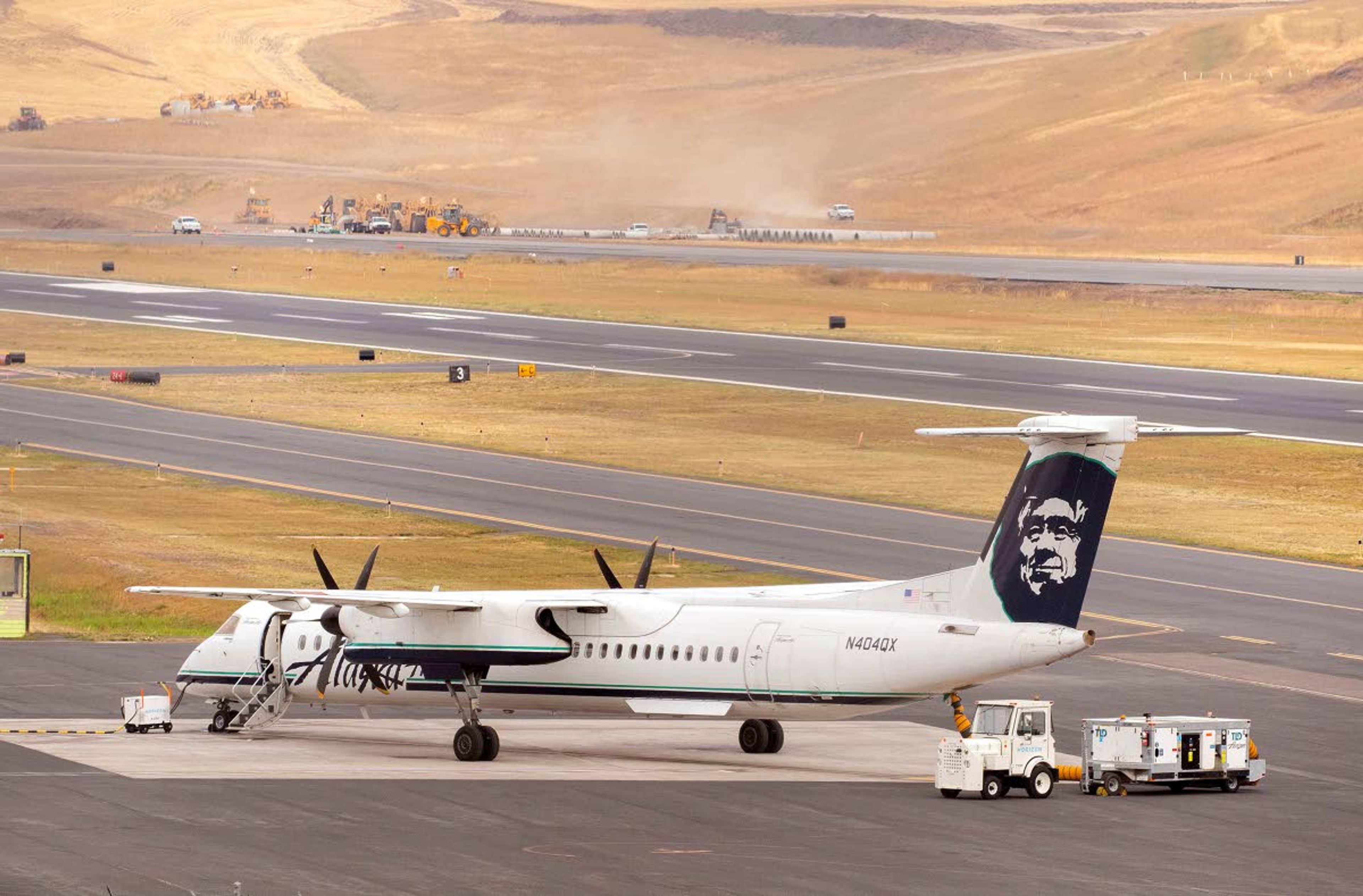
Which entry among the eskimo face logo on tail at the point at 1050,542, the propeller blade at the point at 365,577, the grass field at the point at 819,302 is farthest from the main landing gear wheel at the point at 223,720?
the grass field at the point at 819,302

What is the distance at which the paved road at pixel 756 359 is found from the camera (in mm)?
99875

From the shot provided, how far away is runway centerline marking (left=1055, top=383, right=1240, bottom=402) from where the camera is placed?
334ft

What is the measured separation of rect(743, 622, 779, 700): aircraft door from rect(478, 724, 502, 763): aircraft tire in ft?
19.7

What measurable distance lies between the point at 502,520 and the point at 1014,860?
44.3 metres

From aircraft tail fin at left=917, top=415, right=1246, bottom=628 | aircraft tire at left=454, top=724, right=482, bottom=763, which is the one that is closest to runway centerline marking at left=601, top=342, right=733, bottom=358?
aircraft tire at left=454, top=724, right=482, bottom=763

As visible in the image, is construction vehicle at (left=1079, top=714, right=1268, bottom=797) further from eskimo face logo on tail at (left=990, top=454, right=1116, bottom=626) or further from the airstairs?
the airstairs

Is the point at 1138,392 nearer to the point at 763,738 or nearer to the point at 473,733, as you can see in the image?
the point at 763,738

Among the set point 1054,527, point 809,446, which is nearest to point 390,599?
point 1054,527

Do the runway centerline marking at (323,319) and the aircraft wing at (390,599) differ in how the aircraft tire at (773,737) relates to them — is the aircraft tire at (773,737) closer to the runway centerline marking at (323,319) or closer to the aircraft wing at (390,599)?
the aircraft wing at (390,599)

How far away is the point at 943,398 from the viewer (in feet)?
341

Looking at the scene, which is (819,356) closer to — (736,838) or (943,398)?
(943,398)

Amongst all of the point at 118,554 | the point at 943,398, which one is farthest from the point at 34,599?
the point at 943,398

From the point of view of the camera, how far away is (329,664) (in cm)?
4753

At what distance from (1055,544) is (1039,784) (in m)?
4.59
